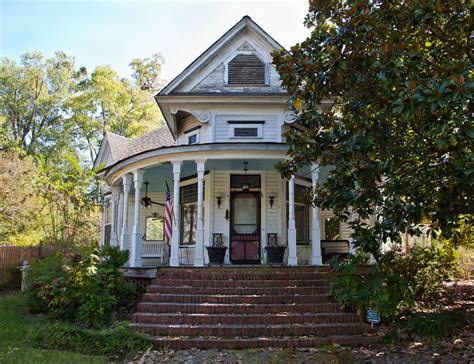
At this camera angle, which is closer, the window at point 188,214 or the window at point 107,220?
the window at point 188,214

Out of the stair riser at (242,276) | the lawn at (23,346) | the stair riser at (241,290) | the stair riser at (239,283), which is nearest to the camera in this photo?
the lawn at (23,346)

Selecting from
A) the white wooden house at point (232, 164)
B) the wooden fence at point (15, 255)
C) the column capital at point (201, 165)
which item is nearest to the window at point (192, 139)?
the white wooden house at point (232, 164)

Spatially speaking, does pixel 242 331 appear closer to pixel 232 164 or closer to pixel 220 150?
pixel 220 150

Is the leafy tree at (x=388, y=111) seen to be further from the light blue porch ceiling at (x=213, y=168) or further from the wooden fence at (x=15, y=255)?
the wooden fence at (x=15, y=255)

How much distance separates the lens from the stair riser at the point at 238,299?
8859mm

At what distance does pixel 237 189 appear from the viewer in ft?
43.1

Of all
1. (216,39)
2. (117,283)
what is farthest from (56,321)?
(216,39)

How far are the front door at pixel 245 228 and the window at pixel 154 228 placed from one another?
Result: 5525 millimetres

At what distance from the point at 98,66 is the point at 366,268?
94.5ft

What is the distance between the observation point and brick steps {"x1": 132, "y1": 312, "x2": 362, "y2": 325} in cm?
816

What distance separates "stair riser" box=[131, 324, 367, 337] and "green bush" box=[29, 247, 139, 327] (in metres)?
1.31

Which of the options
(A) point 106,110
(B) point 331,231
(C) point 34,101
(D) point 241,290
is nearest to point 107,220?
(B) point 331,231

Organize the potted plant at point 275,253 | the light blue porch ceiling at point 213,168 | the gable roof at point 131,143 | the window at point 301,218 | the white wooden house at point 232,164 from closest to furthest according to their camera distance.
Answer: the potted plant at point 275,253, the light blue porch ceiling at point 213,168, the white wooden house at point 232,164, the window at point 301,218, the gable roof at point 131,143

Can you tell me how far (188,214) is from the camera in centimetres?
1450
